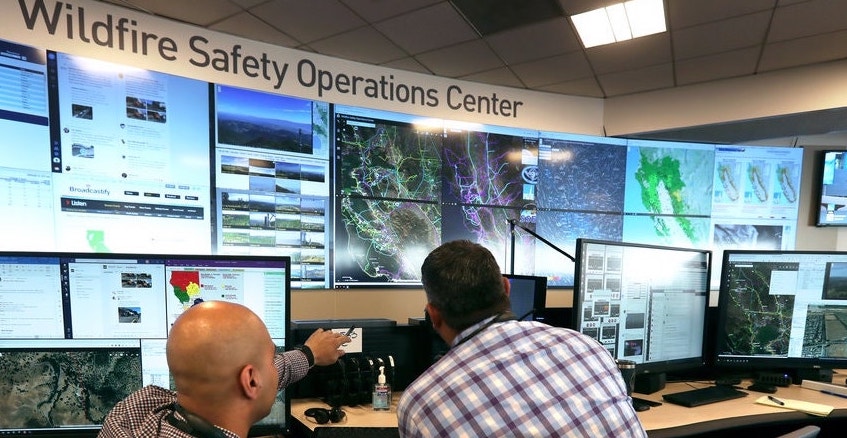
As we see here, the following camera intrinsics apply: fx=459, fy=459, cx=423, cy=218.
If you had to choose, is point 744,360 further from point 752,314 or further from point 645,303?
point 645,303

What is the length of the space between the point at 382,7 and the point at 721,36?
1.94 m

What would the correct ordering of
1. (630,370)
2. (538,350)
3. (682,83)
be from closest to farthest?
(538,350) < (630,370) < (682,83)

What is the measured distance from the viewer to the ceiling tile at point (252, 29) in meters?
2.44

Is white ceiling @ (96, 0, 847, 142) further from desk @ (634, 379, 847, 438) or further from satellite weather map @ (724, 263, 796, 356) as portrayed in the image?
desk @ (634, 379, 847, 438)

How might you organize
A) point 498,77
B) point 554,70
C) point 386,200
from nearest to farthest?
point 386,200, point 554,70, point 498,77

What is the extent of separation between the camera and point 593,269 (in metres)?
1.71

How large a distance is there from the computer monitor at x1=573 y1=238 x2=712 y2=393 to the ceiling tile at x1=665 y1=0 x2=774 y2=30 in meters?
1.27

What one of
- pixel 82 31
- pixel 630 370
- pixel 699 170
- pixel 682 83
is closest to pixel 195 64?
pixel 82 31

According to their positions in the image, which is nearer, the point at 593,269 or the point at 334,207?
the point at 593,269

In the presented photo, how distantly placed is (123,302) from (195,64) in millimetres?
1653

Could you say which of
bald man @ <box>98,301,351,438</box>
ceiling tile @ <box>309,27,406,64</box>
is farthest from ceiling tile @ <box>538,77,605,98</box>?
bald man @ <box>98,301,351,438</box>

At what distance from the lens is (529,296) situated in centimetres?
201

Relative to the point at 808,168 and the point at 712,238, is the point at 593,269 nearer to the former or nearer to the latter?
the point at 712,238

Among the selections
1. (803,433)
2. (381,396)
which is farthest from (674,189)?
(381,396)
